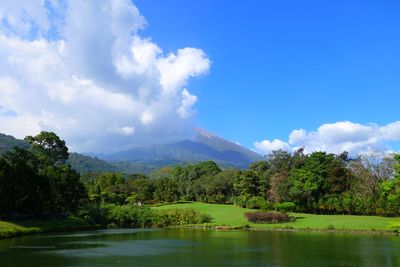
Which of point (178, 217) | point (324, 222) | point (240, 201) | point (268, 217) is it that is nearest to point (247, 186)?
point (240, 201)

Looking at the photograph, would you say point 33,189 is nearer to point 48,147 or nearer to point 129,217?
point 129,217

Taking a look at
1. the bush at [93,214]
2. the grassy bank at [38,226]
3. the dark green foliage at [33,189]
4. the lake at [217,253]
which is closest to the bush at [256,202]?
the bush at [93,214]

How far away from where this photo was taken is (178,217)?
68312mm

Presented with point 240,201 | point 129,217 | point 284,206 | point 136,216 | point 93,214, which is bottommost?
point 129,217

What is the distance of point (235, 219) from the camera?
65.4 m

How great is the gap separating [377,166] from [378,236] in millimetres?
23491

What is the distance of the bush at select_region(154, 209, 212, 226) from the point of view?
67125 mm

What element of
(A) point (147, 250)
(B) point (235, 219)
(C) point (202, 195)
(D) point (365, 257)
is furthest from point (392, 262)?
(C) point (202, 195)

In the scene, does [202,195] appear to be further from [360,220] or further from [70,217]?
[360,220]

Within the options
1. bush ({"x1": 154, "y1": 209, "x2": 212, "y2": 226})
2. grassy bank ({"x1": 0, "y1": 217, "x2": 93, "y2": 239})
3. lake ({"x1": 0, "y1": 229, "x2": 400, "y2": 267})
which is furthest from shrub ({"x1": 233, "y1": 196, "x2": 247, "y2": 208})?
lake ({"x1": 0, "y1": 229, "x2": 400, "y2": 267})

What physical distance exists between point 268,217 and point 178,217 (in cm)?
1545

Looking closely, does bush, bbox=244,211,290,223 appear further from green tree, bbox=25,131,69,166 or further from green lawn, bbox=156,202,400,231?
green tree, bbox=25,131,69,166

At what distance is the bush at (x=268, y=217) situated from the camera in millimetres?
59675

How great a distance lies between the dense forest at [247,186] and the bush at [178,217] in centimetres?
1038
